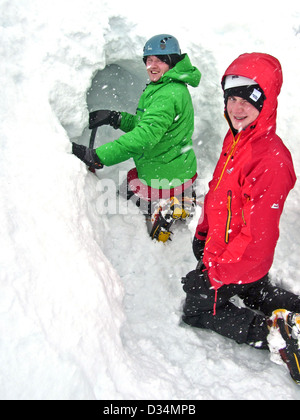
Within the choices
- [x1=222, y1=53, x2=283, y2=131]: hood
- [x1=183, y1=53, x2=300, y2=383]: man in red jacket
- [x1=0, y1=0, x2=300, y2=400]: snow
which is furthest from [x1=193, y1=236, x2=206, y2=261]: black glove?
[x1=222, y1=53, x2=283, y2=131]: hood

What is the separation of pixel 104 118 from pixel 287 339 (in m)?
2.85

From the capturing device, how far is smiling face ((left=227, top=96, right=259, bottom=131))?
2.19 metres

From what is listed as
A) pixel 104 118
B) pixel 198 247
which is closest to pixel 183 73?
pixel 104 118

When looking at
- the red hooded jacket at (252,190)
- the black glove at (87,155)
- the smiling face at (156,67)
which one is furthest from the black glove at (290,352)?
the smiling face at (156,67)

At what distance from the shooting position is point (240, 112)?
2.23 metres

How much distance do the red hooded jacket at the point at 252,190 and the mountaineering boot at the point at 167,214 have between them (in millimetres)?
1070

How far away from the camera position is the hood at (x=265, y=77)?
210cm

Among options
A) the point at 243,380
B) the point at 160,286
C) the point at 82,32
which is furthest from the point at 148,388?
the point at 82,32

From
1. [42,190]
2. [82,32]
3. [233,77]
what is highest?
[82,32]

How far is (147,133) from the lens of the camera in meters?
3.00

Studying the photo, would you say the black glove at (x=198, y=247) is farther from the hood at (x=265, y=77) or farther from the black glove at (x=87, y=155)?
the hood at (x=265, y=77)
